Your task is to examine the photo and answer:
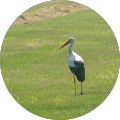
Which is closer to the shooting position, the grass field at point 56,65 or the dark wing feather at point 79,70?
the grass field at point 56,65

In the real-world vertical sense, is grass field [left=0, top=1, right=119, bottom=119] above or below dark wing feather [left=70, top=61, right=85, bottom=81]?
below

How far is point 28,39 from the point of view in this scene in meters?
33.2

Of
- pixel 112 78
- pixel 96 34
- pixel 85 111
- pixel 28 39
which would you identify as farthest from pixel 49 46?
pixel 85 111

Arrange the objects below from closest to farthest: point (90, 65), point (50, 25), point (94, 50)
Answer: point (90, 65) → point (94, 50) → point (50, 25)

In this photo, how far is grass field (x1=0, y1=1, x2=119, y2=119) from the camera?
61.9ft

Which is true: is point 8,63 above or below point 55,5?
below

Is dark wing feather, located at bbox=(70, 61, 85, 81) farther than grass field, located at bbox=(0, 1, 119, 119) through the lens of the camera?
Yes

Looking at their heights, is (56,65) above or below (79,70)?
below

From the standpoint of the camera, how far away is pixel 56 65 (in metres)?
25.3

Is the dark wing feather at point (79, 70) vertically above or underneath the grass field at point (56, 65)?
above

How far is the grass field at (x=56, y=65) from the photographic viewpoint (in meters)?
18.9

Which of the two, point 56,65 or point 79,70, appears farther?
point 56,65

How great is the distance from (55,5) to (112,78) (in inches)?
875

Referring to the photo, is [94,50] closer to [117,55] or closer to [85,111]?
[117,55]
